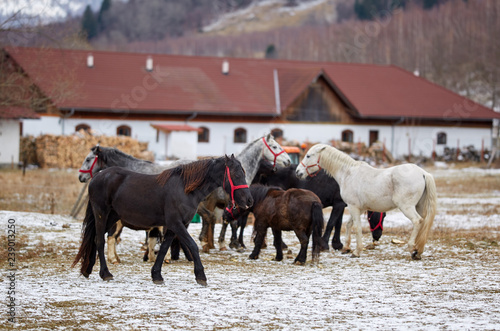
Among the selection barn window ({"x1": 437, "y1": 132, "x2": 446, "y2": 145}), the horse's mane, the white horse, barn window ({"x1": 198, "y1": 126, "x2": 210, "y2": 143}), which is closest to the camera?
the white horse

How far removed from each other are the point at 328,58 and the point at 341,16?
240ft

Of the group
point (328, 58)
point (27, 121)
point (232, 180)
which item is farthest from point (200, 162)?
point (328, 58)

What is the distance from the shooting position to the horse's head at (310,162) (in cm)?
1229

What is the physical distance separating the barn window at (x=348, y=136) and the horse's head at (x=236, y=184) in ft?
116

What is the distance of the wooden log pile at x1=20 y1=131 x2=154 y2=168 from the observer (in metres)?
33.6

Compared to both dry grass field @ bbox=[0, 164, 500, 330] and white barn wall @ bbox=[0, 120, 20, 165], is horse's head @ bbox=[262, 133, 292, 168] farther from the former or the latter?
white barn wall @ bbox=[0, 120, 20, 165]

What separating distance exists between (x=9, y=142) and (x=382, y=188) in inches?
1040

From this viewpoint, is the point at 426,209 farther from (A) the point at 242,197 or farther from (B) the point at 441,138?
(B) the point at 441,138

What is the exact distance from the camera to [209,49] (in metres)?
120

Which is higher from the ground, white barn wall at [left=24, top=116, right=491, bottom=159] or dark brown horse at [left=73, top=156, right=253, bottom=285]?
white barn wall at [left=24, top=116, right=491, bottom=159]

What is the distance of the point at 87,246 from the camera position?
938 centimetres

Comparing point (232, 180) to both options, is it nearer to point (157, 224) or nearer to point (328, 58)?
point (157, 224)

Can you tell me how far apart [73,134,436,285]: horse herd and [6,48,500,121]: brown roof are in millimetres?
25689

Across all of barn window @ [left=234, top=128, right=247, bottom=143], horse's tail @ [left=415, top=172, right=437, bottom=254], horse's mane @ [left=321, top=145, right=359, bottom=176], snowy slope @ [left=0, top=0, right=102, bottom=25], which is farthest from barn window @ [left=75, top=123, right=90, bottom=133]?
horse's tail @ [left=415, top=172, right=437, bottom=254]
